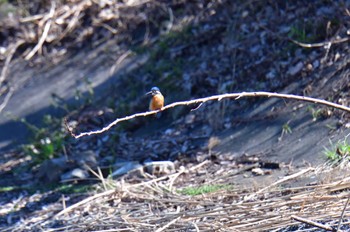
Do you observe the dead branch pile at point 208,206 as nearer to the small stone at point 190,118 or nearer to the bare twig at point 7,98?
the small stone at point 190,118

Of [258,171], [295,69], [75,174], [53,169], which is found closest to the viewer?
[258,171]

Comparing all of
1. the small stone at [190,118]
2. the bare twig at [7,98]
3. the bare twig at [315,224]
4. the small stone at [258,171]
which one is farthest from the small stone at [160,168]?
the bare twig at [7,98]

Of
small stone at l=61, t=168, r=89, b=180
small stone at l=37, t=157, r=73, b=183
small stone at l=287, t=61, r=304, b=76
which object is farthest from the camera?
small stone at l=287, t=61, r=304, b=76

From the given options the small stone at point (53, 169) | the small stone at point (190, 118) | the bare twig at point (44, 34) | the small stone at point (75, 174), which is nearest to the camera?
the small stone at point (75, 174)

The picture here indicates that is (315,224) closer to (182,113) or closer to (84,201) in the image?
(84,201)

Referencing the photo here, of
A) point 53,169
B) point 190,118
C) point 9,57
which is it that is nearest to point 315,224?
point 53,169

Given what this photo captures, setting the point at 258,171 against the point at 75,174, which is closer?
the point at 258,171

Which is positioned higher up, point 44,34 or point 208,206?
point 44,34

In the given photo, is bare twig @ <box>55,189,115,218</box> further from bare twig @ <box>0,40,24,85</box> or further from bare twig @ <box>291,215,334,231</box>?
bare twig @ <box>0,40,24,85</box>

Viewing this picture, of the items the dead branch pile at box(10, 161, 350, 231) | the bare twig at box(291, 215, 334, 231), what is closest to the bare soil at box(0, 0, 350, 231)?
the dead branch pile at box(10, 161, 350, 231)

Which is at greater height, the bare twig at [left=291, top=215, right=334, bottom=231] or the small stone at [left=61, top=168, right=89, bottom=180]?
the small stone at [left=61, top=168, right=89, bottom=180]

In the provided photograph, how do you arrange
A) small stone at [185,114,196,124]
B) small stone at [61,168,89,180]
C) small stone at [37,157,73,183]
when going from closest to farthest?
small stone at [61,168,89,180] → small stone at [37,157,73,183] → small stone at [185,114,196,124]

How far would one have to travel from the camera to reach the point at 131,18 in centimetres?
1011

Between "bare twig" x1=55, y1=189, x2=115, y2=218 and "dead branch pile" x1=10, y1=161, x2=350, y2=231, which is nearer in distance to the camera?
"dead branch pile" x1=10, y1=161, x2=350, y2=231
